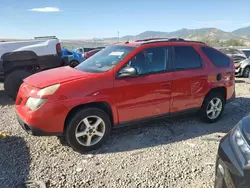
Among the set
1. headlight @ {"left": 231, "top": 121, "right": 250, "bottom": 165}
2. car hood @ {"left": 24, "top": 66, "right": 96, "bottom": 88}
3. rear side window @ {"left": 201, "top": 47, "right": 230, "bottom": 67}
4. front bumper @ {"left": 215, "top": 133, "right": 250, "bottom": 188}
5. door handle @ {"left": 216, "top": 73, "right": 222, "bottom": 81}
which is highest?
rear side window @ {"left": 201, "top": 47, "right": 230, "bottom": 67}

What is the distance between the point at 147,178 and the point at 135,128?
66.0 inches

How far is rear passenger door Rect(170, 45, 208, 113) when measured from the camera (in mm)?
4568

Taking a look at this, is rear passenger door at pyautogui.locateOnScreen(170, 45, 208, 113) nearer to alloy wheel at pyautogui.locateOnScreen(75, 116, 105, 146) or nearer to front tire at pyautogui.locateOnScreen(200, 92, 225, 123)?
front tire at pyautogui.locateOnScreen(200, 92, 225, 123)

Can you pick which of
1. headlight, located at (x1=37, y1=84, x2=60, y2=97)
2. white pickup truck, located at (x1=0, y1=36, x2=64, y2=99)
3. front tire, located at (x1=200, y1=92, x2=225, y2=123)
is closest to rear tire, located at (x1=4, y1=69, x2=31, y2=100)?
white pickup truck, located at (x1=0, y1=36, x2=64, y2=99)

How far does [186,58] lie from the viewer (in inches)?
187

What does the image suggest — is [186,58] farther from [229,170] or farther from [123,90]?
[229,170]

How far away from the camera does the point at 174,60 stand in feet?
15.0

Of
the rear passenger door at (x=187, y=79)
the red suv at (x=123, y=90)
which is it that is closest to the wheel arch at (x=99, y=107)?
the red suv at (x=123, y=90)

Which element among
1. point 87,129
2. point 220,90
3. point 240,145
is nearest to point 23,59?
point 87,129

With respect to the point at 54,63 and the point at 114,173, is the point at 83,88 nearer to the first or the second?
the point at 114,173

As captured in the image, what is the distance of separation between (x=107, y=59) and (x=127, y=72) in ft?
2.15

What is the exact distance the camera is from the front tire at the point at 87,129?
373 centimetres

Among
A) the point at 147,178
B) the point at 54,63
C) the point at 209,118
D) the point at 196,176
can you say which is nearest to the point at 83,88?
the point at 147,178

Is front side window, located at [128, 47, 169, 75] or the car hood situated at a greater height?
front side window, located at [128, 47, 169, 75]
